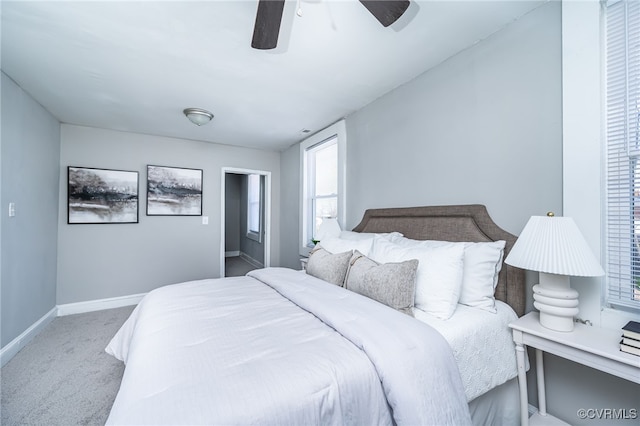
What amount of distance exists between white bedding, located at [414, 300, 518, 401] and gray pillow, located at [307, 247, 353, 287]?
0.64 m

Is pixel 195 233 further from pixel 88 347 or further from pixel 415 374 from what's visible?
pixel 415 374

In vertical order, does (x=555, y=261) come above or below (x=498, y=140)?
below

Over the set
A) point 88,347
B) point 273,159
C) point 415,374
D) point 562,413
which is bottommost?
point 88,347

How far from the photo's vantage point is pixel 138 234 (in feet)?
12.7

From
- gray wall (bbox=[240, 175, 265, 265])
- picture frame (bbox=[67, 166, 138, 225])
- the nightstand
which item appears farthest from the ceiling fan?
gray wall (bbox=[240, 175, 265, 265])

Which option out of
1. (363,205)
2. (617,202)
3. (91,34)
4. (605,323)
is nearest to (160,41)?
(91,34)

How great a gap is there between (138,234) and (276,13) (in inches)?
148

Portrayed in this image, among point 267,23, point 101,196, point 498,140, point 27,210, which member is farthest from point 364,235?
point 101,196

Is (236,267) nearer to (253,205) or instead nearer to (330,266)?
(253,205)

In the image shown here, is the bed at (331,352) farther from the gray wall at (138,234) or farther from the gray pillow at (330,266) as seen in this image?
the gray wall at (138,234)

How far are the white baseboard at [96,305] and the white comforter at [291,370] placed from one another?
2914 mm

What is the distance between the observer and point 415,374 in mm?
1048

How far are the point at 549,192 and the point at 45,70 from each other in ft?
12.7

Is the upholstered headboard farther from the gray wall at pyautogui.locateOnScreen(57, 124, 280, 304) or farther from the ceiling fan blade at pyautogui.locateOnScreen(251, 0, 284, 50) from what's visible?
the gray wall at pyautogui.locateOnScreen(57, 124, 280, 304)
